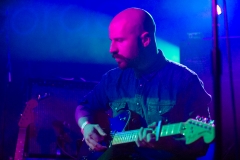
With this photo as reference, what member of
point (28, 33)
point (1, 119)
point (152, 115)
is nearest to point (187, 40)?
point (152, 115)

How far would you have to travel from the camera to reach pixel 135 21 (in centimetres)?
280

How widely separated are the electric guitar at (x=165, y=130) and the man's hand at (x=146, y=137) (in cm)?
3

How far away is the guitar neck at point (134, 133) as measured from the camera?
2.07 metres

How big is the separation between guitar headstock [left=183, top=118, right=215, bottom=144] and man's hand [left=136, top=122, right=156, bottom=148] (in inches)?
9.1

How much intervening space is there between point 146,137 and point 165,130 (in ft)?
0.46

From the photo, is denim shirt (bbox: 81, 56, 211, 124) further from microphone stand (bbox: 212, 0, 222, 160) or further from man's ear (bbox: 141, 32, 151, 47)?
microphone stand (bbox: 212, 0, 222, 160)

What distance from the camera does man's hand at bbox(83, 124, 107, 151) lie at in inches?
98.2

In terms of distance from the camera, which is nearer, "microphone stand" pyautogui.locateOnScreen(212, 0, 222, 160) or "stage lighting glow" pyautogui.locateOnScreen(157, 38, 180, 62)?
"microphone stand" pyautogui.locateOnScreen(212, 0, 222, 160)

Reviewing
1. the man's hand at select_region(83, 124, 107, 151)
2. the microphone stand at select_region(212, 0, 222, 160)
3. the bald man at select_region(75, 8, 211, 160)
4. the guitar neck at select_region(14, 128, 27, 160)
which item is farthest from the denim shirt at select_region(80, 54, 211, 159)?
the guitar neck at select_region(14, 128, 27, 160)

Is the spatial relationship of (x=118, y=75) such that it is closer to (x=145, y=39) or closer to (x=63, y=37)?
(x=145, y=39)

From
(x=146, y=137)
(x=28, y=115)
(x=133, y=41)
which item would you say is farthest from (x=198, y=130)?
(x=28, y=115)

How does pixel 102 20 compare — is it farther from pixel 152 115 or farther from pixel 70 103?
pixel 152 115

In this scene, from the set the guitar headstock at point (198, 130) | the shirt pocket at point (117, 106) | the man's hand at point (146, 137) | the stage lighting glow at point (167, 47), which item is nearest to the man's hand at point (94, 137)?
the shirt pocket at point (117, 106)

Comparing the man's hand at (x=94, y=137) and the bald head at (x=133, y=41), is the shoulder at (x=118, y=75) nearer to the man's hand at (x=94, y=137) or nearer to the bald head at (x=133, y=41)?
the bald head at (x=133, y=41)
